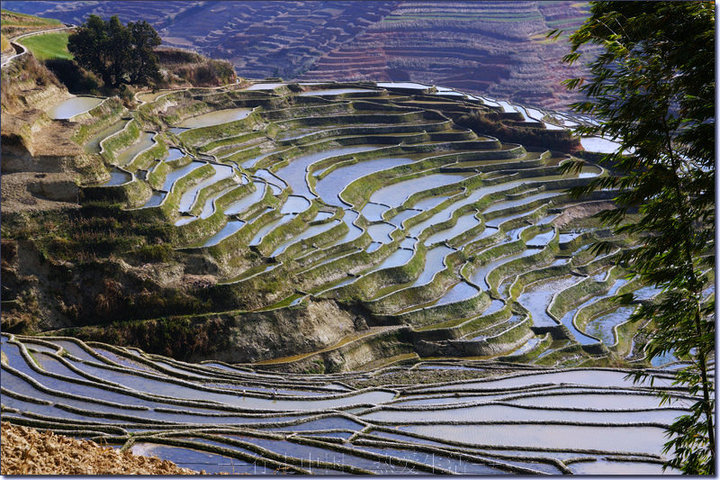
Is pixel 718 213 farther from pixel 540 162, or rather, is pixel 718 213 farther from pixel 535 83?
pixel 535 83

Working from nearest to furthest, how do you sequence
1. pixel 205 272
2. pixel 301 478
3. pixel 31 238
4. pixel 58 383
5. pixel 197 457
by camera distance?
1. pixel 301 478
2. pixel 197 457
3. pixel 58 383
4. pixel 31 238
5. pixel 205 272

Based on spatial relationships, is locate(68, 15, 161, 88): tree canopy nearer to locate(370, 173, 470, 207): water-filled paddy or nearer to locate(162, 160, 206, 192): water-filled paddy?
locate(162, 160, 206, 192): water-filled paddy

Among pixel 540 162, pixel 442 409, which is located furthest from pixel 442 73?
pixel 442 409

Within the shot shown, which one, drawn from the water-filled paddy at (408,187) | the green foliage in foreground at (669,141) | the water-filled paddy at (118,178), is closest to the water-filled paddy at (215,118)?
the water-filled paddy at (408,187)

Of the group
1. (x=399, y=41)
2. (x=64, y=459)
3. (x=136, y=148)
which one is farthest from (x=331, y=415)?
(x=399, y=41)

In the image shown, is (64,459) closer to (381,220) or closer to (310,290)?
(310,290)

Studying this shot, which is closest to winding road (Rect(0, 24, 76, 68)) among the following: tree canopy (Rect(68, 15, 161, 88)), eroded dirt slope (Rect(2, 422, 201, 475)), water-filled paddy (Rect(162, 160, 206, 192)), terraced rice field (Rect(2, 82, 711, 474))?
tree canopy (Rect(68, 15, 161, 88))

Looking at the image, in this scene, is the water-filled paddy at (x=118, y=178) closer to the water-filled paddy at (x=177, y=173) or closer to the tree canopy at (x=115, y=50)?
the water-filled paddy at (x=177, y=173)
